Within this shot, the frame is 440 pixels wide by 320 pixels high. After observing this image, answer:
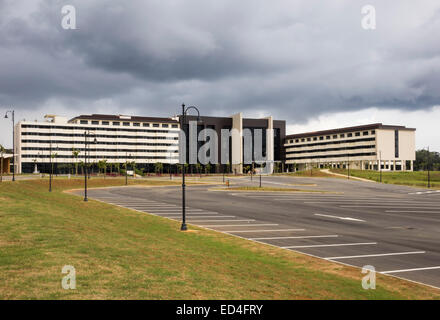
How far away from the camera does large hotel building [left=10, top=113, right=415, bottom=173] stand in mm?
131750

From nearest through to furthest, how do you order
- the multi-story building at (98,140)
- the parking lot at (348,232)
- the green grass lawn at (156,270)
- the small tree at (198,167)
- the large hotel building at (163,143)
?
1. the green grass lawn at (156,270)
2. the parking lot at (348,232)
3. the multi-story building at (98,140)
4. the large hotel building at (163,143)
5. the small tree at (198,167)

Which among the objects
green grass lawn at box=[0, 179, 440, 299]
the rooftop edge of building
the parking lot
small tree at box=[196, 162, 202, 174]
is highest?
the rooftop edge of building

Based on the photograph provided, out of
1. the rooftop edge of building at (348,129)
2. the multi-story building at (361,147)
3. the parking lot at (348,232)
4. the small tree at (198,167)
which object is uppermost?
the rooftop edge of building at (348,129)

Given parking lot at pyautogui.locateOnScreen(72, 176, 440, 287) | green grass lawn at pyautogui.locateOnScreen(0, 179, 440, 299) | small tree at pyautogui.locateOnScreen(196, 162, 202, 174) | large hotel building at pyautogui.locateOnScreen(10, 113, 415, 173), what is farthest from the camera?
small tree at pyautogui.locateOnScreen(196, 162, 202, 174)

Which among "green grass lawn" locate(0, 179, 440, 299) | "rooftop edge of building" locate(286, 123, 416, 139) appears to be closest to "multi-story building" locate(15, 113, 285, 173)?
"rooftop edge of building" locate(286, 123, 416, 139)

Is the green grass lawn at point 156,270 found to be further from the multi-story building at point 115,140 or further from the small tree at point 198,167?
the small tree at point 198,167

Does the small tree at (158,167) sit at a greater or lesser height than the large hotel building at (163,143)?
lesser

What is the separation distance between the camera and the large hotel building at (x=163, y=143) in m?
132

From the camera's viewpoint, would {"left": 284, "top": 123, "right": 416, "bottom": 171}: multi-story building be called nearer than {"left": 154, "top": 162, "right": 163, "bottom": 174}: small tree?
Yes

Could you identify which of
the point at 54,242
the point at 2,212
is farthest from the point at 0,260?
the point at 2,212

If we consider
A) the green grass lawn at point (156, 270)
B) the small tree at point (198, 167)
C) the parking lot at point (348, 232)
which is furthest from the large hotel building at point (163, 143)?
the green grass lawn at point (156, 270)

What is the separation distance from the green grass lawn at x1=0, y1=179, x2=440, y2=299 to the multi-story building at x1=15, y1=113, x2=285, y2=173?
117343mm

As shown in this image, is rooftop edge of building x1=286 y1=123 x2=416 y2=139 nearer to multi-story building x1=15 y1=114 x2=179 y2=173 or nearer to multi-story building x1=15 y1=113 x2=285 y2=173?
multi-story building x1=15 y1=113 x2=285 y2=173

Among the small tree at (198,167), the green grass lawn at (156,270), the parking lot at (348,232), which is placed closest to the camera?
the green grass lawn at (156,270)
